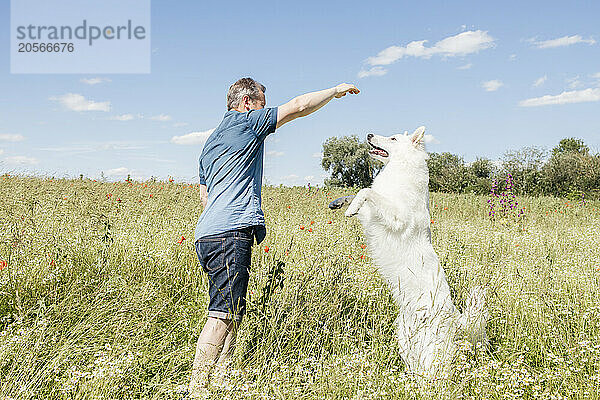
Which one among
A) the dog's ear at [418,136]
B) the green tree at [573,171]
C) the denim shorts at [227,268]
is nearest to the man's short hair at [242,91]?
the denim shorts at [227,268]

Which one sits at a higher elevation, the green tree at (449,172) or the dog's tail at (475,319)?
the green tree at (449,172)

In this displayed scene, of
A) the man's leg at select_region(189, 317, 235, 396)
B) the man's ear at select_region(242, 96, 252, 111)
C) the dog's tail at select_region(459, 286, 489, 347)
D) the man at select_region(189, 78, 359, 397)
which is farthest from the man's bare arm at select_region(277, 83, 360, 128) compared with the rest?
the dog's tail at select_region(459, 286, 489, 347)

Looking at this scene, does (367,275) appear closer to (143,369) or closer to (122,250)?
(143,369)

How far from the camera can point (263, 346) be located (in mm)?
3447

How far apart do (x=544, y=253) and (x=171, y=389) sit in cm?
593

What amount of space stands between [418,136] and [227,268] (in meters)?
2.37

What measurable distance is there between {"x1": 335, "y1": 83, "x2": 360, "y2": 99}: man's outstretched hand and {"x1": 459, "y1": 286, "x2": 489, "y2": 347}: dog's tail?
193 centimetres

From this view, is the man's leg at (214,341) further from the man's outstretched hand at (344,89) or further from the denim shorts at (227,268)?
the man's outstretched hand at (344,89)

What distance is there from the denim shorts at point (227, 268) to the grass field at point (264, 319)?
10.5 inches

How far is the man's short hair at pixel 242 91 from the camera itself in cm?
353

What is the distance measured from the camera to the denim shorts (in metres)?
3.25

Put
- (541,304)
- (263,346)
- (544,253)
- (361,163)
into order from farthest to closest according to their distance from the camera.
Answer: (361,163)
(544,253)
(541,304)
(263,346)

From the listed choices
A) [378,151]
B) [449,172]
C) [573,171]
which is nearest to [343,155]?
[449,172]

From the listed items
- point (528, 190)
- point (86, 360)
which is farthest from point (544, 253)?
point (528, 190)
